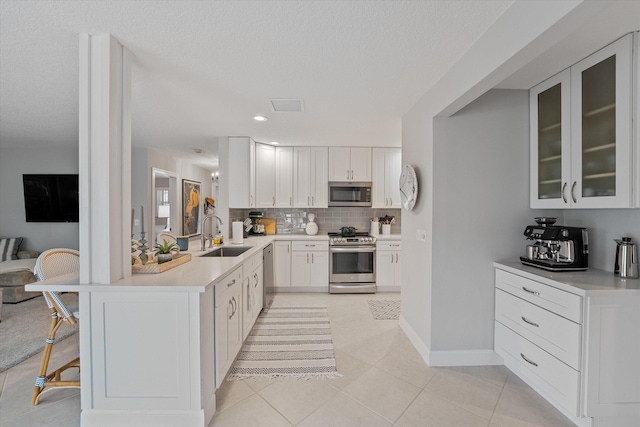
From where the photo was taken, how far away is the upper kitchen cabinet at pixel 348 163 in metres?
4.50

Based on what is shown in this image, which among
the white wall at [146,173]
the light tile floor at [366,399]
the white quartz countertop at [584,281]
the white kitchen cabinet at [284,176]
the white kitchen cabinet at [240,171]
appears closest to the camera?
the white quartz countertop at [584,281]

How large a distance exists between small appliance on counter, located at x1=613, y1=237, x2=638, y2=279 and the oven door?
2.67m

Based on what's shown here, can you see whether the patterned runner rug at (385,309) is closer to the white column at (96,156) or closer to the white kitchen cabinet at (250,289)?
the white kitchen cabinet at (250,289)

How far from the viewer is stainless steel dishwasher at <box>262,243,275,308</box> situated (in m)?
3.52

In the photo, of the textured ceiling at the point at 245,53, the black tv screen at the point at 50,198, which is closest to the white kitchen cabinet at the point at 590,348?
the textured ceiling at the point at 245,53

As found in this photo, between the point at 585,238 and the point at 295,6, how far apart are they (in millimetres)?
2431

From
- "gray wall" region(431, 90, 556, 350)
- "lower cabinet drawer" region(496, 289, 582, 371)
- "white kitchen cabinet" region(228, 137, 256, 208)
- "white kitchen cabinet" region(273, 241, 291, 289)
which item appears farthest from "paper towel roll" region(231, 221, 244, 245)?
"lower cabinet drawer" region(496, 289, 582, 371)

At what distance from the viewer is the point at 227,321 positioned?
2.01 metres

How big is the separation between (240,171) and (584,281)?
3.72 m

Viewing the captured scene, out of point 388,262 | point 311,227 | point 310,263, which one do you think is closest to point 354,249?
point 388,262

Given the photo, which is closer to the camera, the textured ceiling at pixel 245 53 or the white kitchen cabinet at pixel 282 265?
the textured ceiling at pixel 245 53

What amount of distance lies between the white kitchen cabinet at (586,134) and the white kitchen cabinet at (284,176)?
3.15 meters

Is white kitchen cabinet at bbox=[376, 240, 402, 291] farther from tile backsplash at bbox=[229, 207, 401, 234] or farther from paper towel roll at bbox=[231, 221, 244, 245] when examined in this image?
paper towel roll at bbox=[231, 221, 244, 245]

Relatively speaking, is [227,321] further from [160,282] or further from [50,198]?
[50,198]
